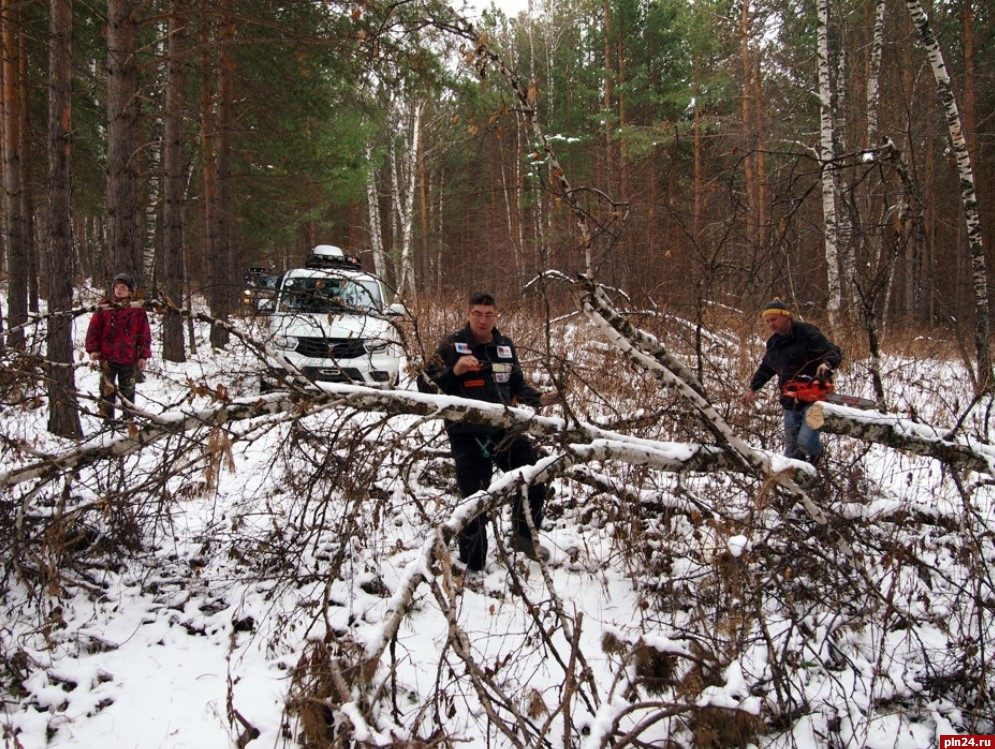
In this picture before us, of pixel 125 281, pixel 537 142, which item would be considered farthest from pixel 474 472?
pixel 125 281

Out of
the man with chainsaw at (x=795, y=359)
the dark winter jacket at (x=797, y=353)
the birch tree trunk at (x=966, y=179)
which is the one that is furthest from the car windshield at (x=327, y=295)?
the birch tree trunk at (x=966, y=179)

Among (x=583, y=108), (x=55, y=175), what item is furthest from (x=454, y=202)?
(x=55, y=175)

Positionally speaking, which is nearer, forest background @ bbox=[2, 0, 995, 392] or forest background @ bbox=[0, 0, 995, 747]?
forest background @ bbox=[0, 0, 995, 747]

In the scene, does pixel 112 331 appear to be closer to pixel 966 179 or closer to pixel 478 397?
pixel 478 397

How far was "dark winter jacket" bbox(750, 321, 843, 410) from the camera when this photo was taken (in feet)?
15.4

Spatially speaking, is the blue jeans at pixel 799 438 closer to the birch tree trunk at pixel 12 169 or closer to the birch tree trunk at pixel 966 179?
the birch tree trunk at pixel 966 179

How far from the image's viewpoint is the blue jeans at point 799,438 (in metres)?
4.52

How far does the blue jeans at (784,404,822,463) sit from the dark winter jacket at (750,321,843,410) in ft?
0.43

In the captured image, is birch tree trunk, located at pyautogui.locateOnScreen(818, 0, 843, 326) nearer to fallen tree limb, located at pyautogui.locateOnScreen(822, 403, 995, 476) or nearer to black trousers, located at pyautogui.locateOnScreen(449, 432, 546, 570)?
fallen tree limb, located at pyautogui.locateOnScreen(822, 403, 995, 476)

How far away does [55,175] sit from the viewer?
578 cm

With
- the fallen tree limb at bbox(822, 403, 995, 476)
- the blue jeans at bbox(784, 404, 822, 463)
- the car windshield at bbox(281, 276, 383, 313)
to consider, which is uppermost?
the car windshield at bbox(281, 276, 383, 313)

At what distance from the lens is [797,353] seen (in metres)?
4.80

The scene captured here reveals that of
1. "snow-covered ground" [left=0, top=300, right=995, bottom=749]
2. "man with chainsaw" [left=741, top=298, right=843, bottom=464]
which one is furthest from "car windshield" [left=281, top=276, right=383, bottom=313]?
"man with chainsaw" [left=741, top=298, right=843, bottom=464]

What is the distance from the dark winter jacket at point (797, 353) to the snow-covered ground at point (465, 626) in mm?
1024
